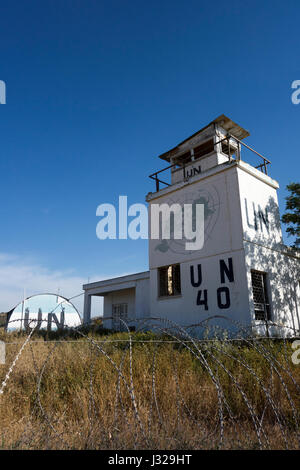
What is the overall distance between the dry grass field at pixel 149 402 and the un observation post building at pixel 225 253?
401 centimetres

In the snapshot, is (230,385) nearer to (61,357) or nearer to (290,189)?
(61,357)

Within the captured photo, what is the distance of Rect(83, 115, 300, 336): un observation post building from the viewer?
1271 centimetres

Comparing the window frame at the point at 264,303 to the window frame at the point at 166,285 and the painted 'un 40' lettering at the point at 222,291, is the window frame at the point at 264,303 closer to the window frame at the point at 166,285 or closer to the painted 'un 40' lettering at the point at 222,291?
the painted 'un 40' lettering at the point at 222,291

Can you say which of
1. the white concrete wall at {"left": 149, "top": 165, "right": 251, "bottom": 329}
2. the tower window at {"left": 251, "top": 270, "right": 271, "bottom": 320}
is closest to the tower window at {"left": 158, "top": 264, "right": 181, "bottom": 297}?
the white concrete wall at {"left": 149, "top": 165, "right": 251, "bottom": 329}

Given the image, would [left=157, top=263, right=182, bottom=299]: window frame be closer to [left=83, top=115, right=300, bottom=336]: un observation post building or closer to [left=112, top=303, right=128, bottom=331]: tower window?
[left=83, top=115, right=300, bottom=336]: un observation post building

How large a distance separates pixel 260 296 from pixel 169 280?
4230mm

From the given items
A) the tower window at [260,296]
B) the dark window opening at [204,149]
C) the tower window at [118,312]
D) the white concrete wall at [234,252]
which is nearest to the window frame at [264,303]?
the tower window at [260,296]

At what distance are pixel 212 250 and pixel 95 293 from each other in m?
10.1

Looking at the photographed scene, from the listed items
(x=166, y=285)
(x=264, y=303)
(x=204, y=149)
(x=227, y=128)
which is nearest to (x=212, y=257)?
(x=264, y=303)

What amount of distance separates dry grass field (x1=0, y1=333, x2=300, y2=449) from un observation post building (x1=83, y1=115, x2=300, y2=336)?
401 cm

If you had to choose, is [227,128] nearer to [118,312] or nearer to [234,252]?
[234,252]

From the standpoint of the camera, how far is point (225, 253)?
13086 mm

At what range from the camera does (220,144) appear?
1588 cm

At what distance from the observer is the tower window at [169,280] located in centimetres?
1505
